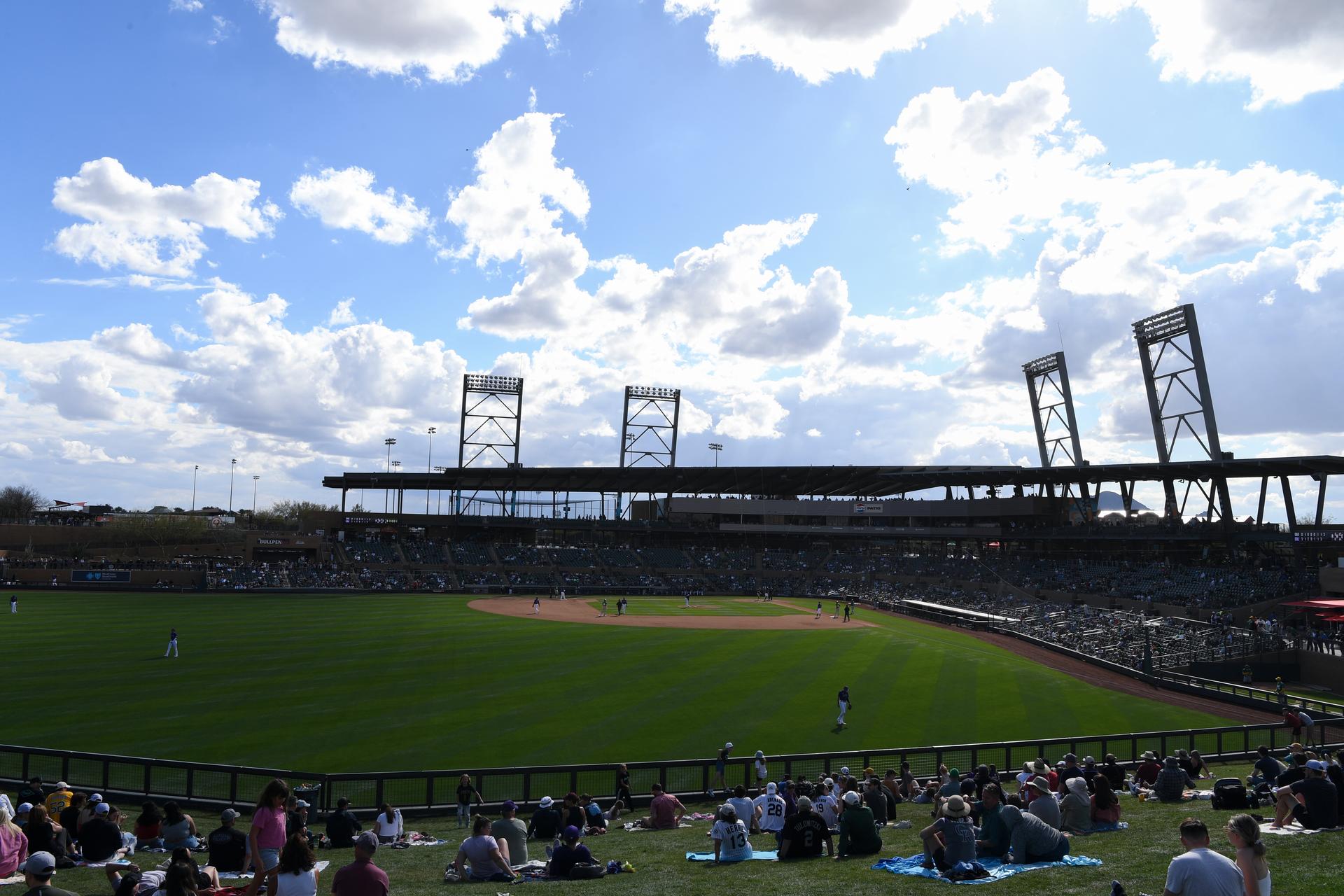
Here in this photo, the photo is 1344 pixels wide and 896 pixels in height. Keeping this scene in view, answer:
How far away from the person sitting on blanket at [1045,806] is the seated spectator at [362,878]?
26.0 feet

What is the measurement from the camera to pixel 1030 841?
998cm

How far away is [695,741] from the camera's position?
71.4ft

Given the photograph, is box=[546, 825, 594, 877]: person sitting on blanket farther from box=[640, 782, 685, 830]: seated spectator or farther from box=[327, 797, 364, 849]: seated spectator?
box=[640, 782, 685, 830]: seated spectator

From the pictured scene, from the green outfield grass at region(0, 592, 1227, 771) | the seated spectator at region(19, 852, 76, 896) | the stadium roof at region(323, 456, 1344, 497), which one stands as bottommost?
the green outfield grass at region(0, 592, 1227, 771)

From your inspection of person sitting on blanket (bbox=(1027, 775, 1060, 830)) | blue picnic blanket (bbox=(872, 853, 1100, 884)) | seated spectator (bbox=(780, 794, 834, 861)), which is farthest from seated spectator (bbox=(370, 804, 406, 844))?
person sitting on blanket (bbox=(1027, 775, 1060, 830))

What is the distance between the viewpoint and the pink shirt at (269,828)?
30.9 ft

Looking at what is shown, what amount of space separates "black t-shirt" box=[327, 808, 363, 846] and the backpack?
43.4 feet

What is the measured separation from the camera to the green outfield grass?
68.7ft

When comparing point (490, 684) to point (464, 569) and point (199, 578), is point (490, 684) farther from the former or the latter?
point (464, 569)

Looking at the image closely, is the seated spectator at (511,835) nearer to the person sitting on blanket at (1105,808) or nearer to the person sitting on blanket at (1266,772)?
the person sitting on blanket at (1105,808)

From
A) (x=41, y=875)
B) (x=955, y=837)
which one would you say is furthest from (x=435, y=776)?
(x=955, y=837)

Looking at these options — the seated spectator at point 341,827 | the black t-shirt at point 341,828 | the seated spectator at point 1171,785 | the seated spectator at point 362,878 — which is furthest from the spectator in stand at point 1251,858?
the black t-shirt at point 341,828

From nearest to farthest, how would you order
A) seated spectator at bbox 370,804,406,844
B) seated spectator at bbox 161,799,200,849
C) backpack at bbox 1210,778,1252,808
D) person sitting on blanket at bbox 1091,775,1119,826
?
seated spectator at bbox 161,799,200,849 → person sitting on blanket at bbox 1091,775,1119,826 → backpack at bbox 1210,778,1252,808 → seated spectator at bbox 370,804,406,844

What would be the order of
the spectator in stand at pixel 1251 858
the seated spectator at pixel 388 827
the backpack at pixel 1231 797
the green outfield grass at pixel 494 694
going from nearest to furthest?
the spectator in stand at pixel 1251 858 → the backpack at pixel 1231 797 → the seated spectator at pixel 388 827 → the green outfield grass at pixel 494 694
